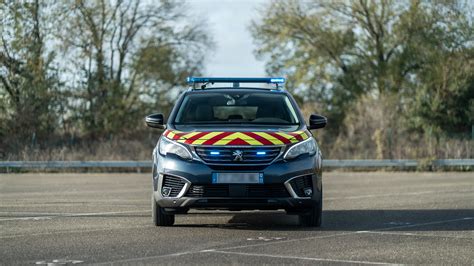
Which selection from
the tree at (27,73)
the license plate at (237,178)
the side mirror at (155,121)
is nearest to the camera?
the license plate at (237,178)

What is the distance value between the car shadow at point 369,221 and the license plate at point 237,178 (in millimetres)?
853

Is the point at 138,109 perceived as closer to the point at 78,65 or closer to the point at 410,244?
the point at 78,65

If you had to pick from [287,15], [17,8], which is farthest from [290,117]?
[287,15]

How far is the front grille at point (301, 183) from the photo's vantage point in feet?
36.9

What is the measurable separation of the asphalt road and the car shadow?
0.04 feet

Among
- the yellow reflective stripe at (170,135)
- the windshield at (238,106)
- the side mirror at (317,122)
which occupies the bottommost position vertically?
the yellow reflective stripe at (170,135)

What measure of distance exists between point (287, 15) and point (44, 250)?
4147 cm

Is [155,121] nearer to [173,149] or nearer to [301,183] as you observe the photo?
[173,149]

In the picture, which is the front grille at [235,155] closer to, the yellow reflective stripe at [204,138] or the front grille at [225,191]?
the yellow reflective stripe at [204,138]

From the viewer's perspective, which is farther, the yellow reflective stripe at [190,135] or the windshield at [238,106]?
the windshield at [238,106]

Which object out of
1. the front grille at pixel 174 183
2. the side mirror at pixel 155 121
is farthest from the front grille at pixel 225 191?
the side mirror at pixel 155 121

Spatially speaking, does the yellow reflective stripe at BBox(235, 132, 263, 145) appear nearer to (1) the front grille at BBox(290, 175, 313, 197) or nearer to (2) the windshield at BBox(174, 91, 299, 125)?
(1) the front grille at BBox(290, 175, 313, 197)

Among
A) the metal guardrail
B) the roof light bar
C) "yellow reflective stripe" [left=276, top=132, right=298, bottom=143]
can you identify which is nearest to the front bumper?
"yellow reflective stripe" [left=276, top=132, right=298, bottom=143]

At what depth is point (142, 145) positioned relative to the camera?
37.1 metres
